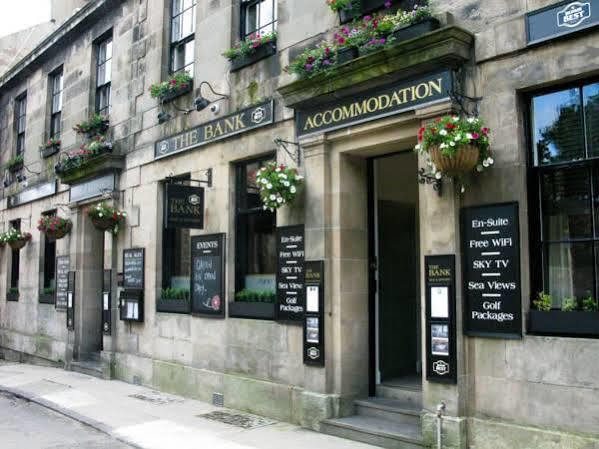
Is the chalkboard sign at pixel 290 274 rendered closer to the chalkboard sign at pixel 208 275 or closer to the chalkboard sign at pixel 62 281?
the chalkboard sign at pixel 208 275

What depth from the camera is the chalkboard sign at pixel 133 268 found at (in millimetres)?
12184

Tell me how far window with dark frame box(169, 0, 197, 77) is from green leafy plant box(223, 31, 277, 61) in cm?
161

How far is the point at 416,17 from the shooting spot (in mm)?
7320

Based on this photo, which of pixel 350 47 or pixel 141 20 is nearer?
pixel 350 47

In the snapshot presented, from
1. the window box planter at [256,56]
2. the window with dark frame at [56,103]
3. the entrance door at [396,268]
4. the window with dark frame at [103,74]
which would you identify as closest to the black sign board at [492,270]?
the entrance door at [396,268]

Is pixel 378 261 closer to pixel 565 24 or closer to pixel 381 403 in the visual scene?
pixel 381 403

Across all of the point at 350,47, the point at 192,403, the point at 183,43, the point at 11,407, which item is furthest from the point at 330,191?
the point at 11,407

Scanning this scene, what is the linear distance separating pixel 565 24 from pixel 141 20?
9298mm

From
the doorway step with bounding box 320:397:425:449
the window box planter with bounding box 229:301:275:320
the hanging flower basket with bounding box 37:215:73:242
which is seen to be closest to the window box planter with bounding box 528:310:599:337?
the doorway step with bounding box 320:397:425:449

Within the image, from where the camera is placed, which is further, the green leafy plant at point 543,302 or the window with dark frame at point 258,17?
the window with dark frame at point 258,17

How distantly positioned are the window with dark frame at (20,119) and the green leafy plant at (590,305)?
57.4 ft

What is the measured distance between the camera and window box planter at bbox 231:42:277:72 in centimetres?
965

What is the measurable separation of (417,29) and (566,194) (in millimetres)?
2465

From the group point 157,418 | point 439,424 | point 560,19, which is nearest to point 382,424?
point 439,424
